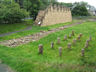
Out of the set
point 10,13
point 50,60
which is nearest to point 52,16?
point 10,13

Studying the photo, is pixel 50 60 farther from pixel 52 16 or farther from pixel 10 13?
pixel 52 16

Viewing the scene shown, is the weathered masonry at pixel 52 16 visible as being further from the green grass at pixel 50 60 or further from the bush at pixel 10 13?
the green grass at pixel 50 60

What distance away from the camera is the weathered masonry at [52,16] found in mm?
23953

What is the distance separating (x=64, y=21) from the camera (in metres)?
31.3

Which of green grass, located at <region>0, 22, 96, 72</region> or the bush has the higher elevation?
the bush

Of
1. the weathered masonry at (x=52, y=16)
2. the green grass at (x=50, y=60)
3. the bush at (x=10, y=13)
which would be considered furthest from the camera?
the weathered masonry at (x=52, y=16)

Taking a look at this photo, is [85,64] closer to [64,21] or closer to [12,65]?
[12,65]

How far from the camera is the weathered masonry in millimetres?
23953

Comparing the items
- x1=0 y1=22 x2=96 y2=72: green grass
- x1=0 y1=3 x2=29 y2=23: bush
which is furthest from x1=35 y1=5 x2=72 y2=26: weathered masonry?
x1=0 y1=22 x2=96 y2=72: green grass

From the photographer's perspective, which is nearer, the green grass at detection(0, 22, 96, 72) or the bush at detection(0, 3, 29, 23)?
the green grass at detection(0, 22, 96, 72)

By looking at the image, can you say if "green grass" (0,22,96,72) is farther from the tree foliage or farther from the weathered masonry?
the weathered masonry

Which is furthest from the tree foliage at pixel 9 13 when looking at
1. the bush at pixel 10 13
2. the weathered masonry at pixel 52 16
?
the weathered masonry at pixel 52 16

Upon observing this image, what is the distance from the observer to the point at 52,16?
25984mm

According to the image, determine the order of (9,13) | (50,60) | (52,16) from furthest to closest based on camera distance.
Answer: (52,16) < (9,13) < (50,60)
